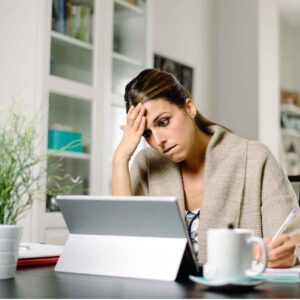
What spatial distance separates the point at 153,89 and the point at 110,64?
1431 millimetres

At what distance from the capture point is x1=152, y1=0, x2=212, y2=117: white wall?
3.97 metres

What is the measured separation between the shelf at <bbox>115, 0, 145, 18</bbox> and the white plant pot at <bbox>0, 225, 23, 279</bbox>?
229cm

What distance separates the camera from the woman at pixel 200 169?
60.9 inches

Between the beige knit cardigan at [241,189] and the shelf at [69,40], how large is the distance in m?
1.33

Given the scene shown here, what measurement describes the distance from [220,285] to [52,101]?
1.91m

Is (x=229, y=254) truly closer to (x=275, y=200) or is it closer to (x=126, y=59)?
(x=275, y=200)

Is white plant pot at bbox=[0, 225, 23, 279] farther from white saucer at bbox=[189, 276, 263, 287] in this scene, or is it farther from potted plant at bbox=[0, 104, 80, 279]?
white saucer at bbox=[189, 276, 263, 287]

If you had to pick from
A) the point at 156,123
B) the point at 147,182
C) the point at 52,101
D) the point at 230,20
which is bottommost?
the point at 147,182

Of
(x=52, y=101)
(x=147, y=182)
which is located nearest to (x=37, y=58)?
(x=52, y=101)

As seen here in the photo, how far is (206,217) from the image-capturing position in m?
1.54

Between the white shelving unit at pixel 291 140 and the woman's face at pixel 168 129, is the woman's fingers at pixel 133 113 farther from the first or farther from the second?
the white shelving unit at pixel 291 140

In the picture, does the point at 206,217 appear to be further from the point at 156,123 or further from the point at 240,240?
the point at 240,240

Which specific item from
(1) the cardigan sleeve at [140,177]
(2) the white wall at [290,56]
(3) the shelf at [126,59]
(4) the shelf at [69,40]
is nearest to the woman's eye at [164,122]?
(1) the cardigan sleeve at [140,177]

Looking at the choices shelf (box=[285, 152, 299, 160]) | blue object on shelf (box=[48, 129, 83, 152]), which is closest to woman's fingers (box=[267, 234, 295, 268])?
blue object on shelf (box=[48, 129, 83, 152])
